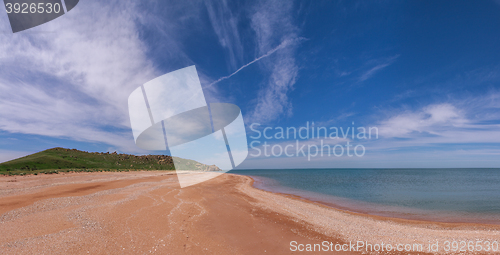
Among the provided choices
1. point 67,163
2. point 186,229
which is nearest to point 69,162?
point 67,163

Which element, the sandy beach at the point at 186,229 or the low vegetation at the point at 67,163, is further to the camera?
the low vegetation at the point at 67,163

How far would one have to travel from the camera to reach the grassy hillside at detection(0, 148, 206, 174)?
31.2 meters

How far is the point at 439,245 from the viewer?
27.0 ft

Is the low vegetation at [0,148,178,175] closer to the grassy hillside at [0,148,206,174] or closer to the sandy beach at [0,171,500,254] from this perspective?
the grassy hillside at [0,148,206,174]

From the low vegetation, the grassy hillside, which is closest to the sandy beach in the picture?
the low vegetation

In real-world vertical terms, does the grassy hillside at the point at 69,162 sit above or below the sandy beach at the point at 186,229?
above

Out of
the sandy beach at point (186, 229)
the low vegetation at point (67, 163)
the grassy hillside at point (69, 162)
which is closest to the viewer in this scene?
the sandy beach at point (186, 229)

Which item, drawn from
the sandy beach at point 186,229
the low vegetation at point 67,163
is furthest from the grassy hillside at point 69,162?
the sandy beach at point 186,229

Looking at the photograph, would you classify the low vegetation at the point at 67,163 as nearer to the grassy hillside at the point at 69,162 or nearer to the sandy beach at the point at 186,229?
the grassy hillside at the point at 69,162

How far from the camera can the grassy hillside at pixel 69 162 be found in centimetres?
3123

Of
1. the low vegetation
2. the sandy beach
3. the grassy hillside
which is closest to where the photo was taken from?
the sandy beach

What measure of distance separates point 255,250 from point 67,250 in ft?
21.2

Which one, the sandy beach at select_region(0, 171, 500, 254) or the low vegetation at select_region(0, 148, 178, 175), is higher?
the low vegetation at select_region(0, 148, 178, 175)

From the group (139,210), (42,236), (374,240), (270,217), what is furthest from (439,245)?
(42,236)
